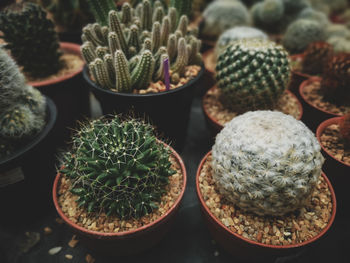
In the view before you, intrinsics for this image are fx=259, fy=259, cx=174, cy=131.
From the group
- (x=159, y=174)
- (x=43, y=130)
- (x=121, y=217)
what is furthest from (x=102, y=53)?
(x=121, y=217)

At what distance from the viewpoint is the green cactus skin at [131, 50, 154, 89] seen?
1.72m

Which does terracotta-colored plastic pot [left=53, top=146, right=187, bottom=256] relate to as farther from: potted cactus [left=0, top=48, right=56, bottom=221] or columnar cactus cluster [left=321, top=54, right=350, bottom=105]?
columnar cactus cluster [left=321, top=54, right=350, bottom=105]

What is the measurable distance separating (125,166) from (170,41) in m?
1.07

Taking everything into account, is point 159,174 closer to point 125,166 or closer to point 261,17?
point 125,166

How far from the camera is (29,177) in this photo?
168 cm

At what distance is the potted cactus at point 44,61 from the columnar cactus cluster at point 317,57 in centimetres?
224

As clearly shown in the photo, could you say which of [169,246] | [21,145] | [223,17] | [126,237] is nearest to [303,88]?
[223,17]

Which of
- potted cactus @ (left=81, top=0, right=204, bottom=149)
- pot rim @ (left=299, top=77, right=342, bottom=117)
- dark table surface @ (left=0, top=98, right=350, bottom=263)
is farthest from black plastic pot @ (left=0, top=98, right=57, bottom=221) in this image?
pot rim @ (left=299, top=77, right=342, bottom=117)

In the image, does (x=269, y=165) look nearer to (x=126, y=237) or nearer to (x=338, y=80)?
(x=126, y=237)

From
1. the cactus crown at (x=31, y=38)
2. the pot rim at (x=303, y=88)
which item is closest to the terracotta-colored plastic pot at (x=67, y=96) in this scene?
the cactus crown at (x=31, y=38)

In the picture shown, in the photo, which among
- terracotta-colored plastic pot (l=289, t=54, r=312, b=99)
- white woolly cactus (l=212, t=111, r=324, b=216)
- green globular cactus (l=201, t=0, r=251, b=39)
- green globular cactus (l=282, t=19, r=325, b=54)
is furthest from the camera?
green globular cactus (l=201, t=0, r=251, b=39)

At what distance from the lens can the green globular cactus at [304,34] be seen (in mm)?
2910

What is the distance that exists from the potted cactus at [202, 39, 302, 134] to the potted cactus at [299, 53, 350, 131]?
135 millimetres

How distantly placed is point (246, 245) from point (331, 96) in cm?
156
